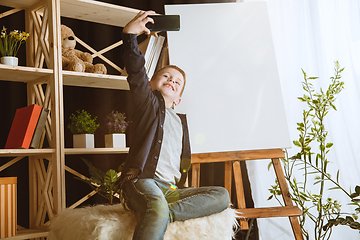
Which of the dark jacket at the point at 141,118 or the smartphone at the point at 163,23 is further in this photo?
the smartphone at the point at 163,23

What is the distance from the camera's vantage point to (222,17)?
5.92 feet

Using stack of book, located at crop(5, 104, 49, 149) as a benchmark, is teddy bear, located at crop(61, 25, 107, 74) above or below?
above

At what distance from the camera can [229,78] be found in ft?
5.66

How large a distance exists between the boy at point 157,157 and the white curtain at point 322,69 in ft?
2.63

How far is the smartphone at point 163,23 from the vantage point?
1464mm

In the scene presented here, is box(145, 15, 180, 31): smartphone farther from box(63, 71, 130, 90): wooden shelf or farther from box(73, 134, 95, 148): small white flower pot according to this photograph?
box(73, 134, 95, 148): small white flower pot

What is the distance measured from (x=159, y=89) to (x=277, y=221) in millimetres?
1189

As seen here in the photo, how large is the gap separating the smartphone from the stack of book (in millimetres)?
692

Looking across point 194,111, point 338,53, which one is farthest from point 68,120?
point 338,53

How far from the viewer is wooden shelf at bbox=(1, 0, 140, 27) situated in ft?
5.74

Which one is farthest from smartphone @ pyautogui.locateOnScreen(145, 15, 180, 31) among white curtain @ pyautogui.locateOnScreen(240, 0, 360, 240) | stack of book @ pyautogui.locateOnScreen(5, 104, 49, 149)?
white curtain @ pyautogui.locateOnScreen(240, 0, 360, 240)

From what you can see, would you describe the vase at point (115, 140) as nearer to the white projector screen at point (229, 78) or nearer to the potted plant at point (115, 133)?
the potted plant at point (115, 133)

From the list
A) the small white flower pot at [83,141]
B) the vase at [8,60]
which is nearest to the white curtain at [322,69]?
the small white flower pot at [83,141]

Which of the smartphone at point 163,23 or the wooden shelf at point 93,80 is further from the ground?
the smartphone at point 163,23
